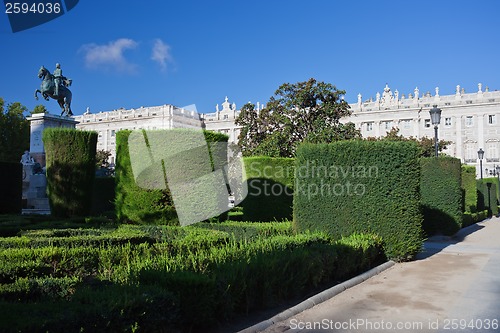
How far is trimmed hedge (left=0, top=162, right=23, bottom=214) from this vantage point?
1767 centimetres

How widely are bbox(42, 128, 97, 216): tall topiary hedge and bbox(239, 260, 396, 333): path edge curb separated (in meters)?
10.7

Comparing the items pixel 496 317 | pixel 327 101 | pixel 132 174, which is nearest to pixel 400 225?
pixel 496 317

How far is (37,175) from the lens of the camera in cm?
2036

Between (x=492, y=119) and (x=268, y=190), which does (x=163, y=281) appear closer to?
(x=268, y=190)

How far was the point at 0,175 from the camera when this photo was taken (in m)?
17.5

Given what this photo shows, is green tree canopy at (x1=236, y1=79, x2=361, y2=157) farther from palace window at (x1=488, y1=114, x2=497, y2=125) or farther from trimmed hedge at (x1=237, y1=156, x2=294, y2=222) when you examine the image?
palace window at (x1=488, y1=114, x2=497, y2=125)

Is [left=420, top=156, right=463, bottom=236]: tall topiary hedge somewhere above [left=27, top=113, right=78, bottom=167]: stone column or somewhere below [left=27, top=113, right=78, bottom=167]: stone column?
below

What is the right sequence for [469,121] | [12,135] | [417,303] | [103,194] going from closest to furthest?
1. [417,303]
2. [103,194]
3. [12,135]
4. [469,121]

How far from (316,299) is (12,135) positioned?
5405 centimetres

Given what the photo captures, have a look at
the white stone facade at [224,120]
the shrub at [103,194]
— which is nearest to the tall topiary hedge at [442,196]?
the shrub at [103,194]

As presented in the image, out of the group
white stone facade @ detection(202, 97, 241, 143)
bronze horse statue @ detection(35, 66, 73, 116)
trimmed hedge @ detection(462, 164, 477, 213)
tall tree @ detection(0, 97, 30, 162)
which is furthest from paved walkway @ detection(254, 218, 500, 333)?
white stone facade @ detection(202, 97, 241, 143)

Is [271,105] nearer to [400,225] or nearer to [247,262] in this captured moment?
[400,225]

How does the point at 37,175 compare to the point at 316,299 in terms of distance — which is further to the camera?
the point at 37,175

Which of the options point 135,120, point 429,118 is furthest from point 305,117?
point 135,120
